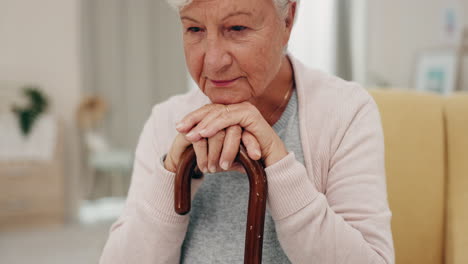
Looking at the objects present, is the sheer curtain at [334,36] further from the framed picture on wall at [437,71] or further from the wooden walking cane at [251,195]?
the wooden walking cane at [251,195]

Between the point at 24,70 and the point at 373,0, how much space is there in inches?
142

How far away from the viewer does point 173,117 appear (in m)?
1.04

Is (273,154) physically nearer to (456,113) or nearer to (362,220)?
(362,220)

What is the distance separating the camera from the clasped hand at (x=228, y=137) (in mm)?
760

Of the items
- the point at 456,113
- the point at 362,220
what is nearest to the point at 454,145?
the point at 456,113

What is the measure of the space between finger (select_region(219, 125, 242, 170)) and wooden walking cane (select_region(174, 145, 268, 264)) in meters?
0.01

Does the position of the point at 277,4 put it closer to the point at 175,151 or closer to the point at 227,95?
the point at 227,95

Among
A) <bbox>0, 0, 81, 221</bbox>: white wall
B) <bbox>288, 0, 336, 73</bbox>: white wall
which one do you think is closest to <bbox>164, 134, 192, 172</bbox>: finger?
<bbox>0, 0, 81, 221</bbox>: white wall

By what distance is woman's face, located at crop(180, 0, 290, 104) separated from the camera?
0.76 m

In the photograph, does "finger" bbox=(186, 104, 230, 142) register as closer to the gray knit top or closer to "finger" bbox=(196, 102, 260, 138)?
"finger" bbox=(196, 102, 260, 138)

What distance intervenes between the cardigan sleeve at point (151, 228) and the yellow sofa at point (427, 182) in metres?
0.55

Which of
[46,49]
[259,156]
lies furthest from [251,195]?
[46,49]

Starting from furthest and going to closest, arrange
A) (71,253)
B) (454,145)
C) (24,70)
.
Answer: (24,70) < (71,253) < (454,145)

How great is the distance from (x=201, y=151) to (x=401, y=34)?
4468mm
